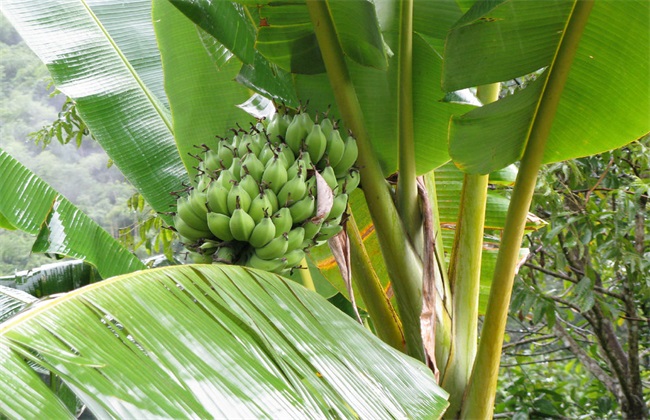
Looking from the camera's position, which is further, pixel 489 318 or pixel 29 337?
pixel 489 318

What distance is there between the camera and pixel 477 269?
4.16ft

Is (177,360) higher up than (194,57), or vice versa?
(194,57)

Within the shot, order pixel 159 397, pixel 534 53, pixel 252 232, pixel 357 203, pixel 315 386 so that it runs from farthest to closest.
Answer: pixel 357 203 < pixel 534 53 < pixel 252 232 < pixel 315 386 < pixel 159 397

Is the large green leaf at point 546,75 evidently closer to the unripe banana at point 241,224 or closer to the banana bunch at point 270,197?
the banana bunch at point 270,197

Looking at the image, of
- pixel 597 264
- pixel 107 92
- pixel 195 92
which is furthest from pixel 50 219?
pixel 597 264

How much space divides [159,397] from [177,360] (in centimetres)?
7

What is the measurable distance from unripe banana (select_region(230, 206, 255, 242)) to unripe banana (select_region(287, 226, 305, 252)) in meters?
0.07

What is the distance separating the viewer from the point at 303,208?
0.99m

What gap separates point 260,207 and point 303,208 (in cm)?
8

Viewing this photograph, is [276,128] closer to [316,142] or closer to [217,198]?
[316,142]

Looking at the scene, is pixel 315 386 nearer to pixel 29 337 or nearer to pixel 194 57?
pixel 29 337

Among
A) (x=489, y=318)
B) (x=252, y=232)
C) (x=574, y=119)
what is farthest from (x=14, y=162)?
(x=574, y=119)

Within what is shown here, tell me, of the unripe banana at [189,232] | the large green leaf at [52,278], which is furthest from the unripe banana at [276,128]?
the large green leaf at [52,278]

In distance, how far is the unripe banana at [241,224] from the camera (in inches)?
36.6
